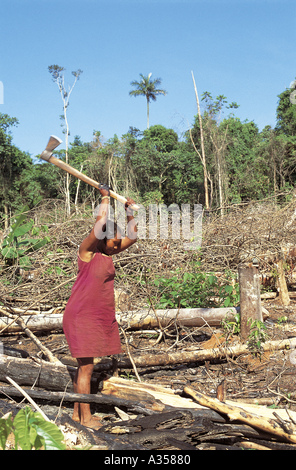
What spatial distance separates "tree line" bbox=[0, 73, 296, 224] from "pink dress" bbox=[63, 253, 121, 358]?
18782 mm

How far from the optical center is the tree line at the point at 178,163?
2214 cm

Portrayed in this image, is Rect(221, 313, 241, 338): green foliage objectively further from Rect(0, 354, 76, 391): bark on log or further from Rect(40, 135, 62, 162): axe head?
Rect(40, 135, 62, 162): axe head

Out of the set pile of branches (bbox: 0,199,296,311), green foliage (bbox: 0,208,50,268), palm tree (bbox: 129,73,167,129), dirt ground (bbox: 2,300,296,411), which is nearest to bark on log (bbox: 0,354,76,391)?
dirt ground (bbox: 2,300,296,411)

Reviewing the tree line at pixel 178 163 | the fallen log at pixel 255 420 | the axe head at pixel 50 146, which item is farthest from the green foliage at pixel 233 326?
the tree line at pixel 178 163

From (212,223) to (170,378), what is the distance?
15.4 ft

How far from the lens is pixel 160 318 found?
16.9ft

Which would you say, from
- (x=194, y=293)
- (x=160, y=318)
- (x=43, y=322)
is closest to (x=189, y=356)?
(x=160, y=318)

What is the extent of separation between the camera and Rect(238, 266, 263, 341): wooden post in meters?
4.72

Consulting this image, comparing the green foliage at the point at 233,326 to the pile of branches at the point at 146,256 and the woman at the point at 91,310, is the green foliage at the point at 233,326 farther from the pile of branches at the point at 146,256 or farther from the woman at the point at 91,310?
the woman at the point at 91,310

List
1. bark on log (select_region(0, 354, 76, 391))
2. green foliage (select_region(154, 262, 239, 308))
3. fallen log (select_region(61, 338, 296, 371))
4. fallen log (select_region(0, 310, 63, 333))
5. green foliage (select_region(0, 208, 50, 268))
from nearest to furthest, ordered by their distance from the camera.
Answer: bark on log (select_region(0, 354, 76, 391)) < fallen log (select_region(61, 338, 296, 371)) < fallen log (select_region(0, 310, 63, 333)) < green foliage (select_region(154, 262, 239, 308)) < green foliage (select_region(0, 208, 50, 268))

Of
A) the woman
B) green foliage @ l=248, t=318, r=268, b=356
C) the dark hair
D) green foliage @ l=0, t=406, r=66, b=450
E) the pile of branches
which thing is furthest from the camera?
the pile of branches

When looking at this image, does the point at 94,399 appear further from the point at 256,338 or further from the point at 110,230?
the point at 256,338

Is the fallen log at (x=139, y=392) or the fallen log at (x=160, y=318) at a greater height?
the fallen log at (x=160, y=318)

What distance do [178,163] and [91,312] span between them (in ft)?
77.2
